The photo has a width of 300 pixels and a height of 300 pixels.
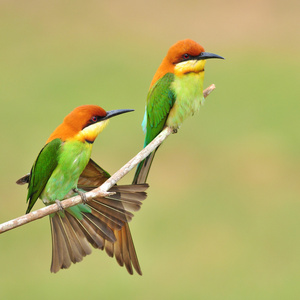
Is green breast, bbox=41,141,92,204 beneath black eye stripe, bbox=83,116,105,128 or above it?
beneath

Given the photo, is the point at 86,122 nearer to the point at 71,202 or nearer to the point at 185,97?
the point at 71,202

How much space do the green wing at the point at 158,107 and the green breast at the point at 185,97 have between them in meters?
0.01

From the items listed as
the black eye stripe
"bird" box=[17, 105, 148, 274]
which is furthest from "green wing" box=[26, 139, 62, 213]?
the black eye stripe

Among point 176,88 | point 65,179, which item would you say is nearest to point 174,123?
point 176,88

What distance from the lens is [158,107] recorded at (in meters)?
1.37

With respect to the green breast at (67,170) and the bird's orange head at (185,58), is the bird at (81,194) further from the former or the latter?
the bird's orange head at (185,58)

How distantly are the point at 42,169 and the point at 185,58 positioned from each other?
1.24 feet

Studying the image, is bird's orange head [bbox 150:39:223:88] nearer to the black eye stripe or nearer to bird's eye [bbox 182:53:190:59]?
bird's eye [bbox 182:53:190:59]

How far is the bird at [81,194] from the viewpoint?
0.89 m

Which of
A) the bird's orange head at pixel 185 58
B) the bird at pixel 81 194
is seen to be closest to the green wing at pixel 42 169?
the bird at pixel 81 194

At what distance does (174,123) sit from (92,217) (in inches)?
21.0

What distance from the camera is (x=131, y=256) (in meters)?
0.94

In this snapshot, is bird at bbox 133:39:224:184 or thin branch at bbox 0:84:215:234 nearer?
thin branch at bbox 0:84:215:234

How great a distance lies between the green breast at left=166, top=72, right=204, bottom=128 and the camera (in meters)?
1.31
